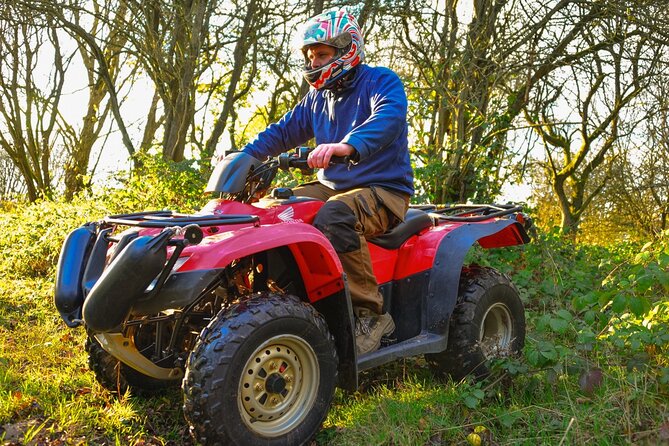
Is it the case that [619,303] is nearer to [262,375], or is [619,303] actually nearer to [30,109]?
[262,375]

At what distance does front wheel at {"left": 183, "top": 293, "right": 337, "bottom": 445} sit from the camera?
283 cm

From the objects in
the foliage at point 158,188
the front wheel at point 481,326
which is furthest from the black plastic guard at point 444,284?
the foliage at point 158,188

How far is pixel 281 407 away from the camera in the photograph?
3.14m

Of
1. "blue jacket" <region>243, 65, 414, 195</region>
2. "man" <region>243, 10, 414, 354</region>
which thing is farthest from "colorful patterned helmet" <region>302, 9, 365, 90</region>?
"blue jacket" <region>243, 65, 414, 195</region>

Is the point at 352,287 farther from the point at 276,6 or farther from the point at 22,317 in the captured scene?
the point at 276,6

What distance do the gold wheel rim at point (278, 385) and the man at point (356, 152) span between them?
0.55 meters

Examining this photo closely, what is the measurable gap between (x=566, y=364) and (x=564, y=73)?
714cm

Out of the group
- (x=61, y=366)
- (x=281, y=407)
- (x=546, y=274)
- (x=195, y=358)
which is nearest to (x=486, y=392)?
(x=281, y=407)

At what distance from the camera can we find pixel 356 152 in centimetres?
351

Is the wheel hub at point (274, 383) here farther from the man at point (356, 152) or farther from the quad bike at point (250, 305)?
the man at point (356, 152)

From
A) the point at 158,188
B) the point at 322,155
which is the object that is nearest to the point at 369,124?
the point at 322,155

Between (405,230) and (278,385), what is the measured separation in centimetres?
145

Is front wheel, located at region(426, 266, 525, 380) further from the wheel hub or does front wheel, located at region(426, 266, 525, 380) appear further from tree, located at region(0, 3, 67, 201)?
tree, located at region(0, 3, 67, 201)

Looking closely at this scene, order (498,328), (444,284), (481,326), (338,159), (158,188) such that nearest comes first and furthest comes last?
(338,159) → (444,284) → (481,326) → (498,328) → (158,188)
